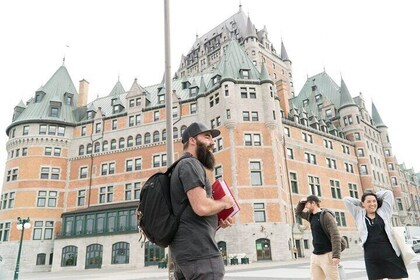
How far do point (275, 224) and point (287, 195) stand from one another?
209 inches

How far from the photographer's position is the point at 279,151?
121 ft

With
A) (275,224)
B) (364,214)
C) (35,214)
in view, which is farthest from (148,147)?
(364,214)

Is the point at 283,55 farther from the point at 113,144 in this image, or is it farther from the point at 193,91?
the point at 113,144

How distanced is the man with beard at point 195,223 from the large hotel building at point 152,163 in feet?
96.6

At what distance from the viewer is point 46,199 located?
128 feet

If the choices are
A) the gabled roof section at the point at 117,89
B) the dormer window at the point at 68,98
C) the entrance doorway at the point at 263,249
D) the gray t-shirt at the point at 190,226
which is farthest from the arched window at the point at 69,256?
the gray t-shirt at the point at 190,226

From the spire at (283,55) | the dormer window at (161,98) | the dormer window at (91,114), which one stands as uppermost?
the spire at (283,55)

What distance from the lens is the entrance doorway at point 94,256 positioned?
1346 inches

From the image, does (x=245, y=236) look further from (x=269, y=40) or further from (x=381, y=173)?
(x=269, y=40)

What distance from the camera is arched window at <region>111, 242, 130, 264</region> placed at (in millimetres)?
33362

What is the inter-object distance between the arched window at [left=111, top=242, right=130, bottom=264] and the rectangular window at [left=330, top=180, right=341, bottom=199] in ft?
86.4

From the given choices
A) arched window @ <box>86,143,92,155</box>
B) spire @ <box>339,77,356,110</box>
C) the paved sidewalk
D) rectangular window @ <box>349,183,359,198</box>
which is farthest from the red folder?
spire @ <box>339,77,356,110</box>

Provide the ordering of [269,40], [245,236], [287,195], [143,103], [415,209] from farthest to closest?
[269,40]
[415,209]
[143,103]
[287,195]
[245,236]

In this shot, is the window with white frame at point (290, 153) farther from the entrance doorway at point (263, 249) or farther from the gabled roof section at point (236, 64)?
the entrance doorway at point (263, 249)
